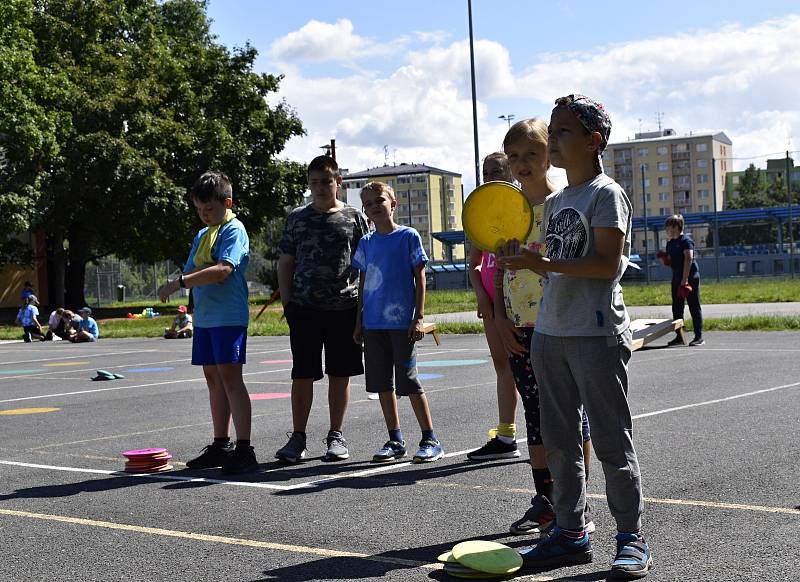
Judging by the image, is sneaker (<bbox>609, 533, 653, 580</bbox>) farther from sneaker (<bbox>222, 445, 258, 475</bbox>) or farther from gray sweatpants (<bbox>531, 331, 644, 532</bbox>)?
sneaker (<bbox>222, 445, 258, 475</bbox>)

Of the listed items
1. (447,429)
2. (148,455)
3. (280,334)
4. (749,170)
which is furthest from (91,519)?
(749,170)

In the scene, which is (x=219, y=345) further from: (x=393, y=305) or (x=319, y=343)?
(x=393, y=305)

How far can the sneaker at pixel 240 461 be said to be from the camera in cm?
720

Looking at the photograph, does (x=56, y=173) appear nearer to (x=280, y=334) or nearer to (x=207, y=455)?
(x=280, y=334)

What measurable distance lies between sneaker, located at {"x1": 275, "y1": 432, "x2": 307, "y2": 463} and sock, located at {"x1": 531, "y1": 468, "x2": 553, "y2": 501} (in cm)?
260

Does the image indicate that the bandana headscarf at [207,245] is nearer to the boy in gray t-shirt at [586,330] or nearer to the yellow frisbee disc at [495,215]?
the yellow frisbee disc at [495,215]

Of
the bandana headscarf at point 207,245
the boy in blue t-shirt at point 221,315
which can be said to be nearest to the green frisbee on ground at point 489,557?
the boy in blue t-shirt at point 221,315

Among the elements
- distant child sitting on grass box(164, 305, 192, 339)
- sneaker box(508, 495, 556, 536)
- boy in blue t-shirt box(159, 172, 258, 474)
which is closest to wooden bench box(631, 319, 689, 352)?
boy in blue t-shirt box(159, 172, 258, 474)

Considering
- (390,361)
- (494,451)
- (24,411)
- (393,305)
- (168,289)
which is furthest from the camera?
(24,411)

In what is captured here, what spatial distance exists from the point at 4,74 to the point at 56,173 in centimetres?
621

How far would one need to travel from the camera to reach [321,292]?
309 inches

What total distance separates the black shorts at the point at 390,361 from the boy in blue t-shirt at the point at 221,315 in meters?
0.86

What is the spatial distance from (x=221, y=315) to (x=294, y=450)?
105 centimetres

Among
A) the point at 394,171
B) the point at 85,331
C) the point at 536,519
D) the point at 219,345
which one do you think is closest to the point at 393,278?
the point at 219,345
